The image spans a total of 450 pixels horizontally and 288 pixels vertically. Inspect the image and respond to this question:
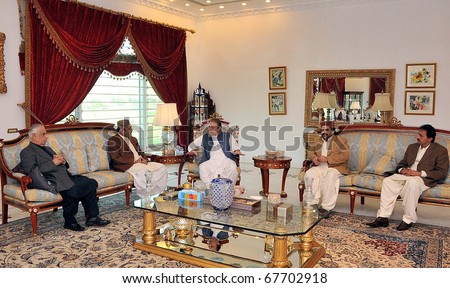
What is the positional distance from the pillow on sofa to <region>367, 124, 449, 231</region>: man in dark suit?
26 cm

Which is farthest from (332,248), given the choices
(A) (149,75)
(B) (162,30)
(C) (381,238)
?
(B) (162,30)

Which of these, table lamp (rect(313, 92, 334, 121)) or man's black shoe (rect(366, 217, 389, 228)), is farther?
table lamp (rect(313, 92, 334, 121))

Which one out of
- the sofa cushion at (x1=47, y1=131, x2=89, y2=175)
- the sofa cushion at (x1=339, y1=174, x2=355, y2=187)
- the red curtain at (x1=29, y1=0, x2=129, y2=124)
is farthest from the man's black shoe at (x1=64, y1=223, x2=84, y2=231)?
the sofa cushion at (x1=339, y1=174, x2=355, y2=187)

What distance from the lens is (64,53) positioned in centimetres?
610

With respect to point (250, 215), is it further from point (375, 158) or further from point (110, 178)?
point (375, 158)

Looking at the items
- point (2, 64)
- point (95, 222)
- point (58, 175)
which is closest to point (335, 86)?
point (95, 222)

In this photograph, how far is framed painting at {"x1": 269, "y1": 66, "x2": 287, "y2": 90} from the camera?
8523mm

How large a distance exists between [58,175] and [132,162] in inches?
47.3

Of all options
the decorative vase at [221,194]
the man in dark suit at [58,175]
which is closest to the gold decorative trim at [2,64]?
the man in dark suit at [58,175]

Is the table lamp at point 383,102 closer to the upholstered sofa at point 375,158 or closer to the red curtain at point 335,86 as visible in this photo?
the red curtain at point 335,86

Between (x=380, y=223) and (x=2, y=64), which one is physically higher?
(x=2, y=64)

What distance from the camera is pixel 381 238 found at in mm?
4270

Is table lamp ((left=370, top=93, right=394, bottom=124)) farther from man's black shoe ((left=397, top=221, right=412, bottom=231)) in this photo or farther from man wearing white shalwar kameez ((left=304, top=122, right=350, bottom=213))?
man's black shoe ((left=397, top=221, right=412, bottom=231))

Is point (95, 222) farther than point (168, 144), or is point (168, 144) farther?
point (168, 144)
